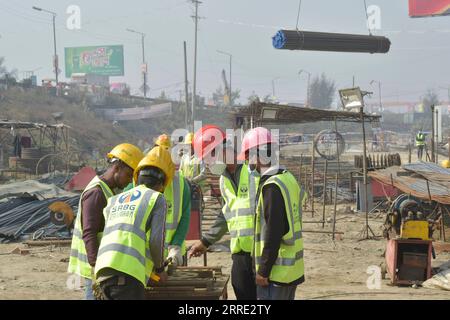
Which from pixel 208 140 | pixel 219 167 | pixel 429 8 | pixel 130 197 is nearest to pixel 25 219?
pixel 208 140

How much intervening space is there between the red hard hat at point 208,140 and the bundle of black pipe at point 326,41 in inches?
132

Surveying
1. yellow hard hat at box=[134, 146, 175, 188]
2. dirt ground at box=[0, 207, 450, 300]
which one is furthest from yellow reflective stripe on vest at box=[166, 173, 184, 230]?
dirt ground at box=[0, 207, 450, 300]

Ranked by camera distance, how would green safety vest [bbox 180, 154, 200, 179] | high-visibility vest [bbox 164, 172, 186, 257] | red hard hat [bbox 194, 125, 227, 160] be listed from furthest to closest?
green safety vest [bbox 180, 154, 200, 179]
red hard hat [bbox 194, 125, 227, 160]
high-visibility vest [bbox 164, 172, 186, 257]

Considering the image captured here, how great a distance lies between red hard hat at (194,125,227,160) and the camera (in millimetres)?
6142

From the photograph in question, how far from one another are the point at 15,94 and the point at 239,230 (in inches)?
2077

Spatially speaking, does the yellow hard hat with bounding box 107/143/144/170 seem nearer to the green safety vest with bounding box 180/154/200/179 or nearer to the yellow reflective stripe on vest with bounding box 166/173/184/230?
the yellow reflective stripe on vest with bounding box 166/173/184/230

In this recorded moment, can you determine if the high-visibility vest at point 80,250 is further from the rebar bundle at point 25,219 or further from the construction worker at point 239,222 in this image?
the rebar bundle at point 25,219

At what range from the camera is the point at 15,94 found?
5438 centimetres

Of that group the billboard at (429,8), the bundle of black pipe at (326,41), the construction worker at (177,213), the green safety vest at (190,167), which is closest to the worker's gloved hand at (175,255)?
the construction worker at (177,213)

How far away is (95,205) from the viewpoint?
4.26m

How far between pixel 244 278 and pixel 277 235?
71cm

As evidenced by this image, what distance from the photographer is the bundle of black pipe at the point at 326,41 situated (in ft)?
31.2
